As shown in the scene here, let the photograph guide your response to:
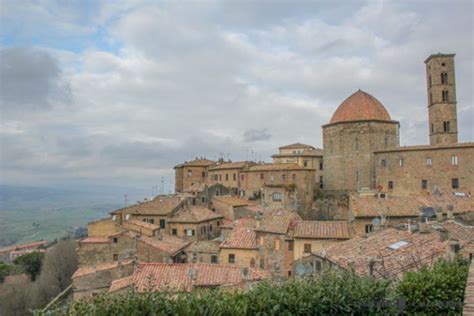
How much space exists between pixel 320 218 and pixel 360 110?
14472mm

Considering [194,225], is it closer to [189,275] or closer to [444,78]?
[189,275]

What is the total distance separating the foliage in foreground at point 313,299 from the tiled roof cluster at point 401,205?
19.6 m

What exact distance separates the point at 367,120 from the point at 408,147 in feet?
22.8

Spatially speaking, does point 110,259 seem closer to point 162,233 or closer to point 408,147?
point 162,233

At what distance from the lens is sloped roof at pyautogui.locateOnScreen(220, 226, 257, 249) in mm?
31469

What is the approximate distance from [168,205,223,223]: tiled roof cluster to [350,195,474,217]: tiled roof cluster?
58.3 feet

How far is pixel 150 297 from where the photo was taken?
8.22 m

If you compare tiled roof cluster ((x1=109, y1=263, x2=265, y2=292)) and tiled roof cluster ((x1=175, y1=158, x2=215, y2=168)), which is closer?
tiled roof cluster ((x1=109, y1=263, x2=265, y2=292))

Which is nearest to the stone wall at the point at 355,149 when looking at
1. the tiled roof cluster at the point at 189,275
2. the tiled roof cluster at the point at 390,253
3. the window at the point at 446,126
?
the window at the point at 446,126

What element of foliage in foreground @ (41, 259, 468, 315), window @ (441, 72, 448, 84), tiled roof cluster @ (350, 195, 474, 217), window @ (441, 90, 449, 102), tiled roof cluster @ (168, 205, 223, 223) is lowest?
tiled roof cluster @ (168, 205, 223, 223)

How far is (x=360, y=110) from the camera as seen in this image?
50.8 metres

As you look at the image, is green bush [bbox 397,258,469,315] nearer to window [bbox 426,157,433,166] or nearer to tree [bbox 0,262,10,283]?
window [bbox 426,157,433,166]

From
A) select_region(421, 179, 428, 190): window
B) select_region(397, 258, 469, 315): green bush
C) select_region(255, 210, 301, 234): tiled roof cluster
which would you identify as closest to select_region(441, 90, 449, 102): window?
select_region(421, 179, 428, 190): window

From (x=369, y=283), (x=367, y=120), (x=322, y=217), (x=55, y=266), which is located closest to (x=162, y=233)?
(x=55, y=266)
